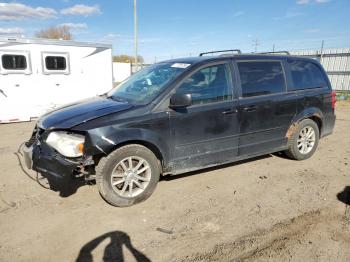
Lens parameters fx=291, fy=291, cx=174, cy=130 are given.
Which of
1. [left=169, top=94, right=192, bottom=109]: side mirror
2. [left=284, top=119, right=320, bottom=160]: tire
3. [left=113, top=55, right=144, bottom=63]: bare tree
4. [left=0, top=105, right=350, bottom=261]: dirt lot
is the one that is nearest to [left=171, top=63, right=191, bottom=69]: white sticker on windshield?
[left=169, top=94, right=192, bottom=109]: side mirror

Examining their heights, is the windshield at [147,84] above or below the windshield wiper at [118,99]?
above

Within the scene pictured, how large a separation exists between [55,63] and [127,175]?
8175mm

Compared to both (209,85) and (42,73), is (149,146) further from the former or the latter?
(42,73)

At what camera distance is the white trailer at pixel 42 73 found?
954 cm

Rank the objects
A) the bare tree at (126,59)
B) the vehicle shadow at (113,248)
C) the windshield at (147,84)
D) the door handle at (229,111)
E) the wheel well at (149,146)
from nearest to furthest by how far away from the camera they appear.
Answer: the vehicle shadow at (113,248), the wheel well at (149,146), the windshield at (147,84), the door handle at (229,111), the bare tree at (126,59)

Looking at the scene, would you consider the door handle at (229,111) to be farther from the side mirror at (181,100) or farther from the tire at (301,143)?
the tire at (301,143)

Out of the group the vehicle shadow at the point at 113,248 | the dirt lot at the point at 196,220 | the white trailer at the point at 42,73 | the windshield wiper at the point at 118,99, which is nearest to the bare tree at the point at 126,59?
the white trailer at the point at 42,73

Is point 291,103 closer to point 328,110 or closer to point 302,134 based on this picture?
point 302,134

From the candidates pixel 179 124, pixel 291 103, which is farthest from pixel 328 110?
pixel 179 124

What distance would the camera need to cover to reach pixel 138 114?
368cm

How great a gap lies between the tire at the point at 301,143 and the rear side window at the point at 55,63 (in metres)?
8.44

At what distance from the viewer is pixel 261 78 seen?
472 centimetres

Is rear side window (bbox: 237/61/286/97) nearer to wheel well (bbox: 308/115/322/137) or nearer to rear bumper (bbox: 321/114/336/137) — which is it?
wheel well (bbox: 308/115/322/137)

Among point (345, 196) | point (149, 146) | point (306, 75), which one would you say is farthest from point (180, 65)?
point (345, 196)
